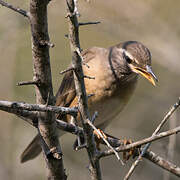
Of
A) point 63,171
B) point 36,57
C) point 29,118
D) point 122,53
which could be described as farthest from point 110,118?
point 36,57

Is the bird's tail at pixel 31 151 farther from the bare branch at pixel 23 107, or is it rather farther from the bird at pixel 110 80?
the bare branch at pixel 23 107

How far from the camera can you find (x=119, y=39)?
6160 millimetres

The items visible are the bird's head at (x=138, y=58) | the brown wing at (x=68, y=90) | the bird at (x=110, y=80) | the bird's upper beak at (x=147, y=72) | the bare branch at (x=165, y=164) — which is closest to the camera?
the bare branch at (x=165, y=164)

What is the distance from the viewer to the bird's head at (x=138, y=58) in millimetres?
4520

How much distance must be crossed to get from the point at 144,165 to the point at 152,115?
3.61 feet

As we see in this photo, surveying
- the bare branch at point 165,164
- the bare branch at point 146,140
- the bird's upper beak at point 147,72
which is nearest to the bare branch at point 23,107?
the bare branch at point 146,140

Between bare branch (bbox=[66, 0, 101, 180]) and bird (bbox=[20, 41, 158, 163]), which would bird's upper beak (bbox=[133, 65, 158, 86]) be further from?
bare branch (bbox=[66, 0, 101, 180])

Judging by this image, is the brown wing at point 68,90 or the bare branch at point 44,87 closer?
the bare branch at point 44,87

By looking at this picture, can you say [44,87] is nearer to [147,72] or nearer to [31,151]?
[147,72]

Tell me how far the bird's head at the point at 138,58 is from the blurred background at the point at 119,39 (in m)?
0.81

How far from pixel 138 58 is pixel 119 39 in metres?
1.57

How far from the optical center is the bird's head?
4520 mm

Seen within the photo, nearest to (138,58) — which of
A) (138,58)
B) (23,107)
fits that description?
(138,58)

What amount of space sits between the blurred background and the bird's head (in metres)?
0.81
